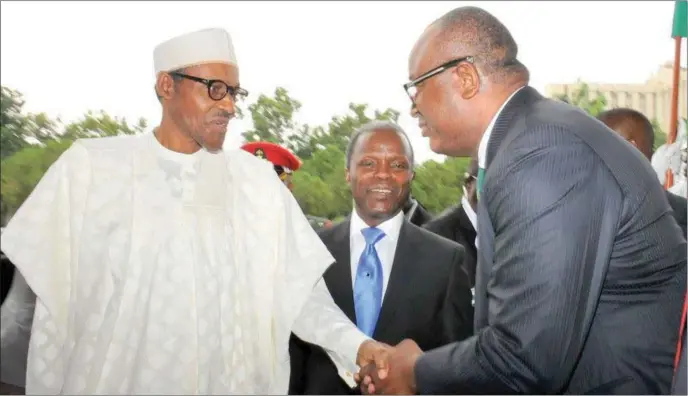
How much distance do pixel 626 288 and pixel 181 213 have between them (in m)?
1.62

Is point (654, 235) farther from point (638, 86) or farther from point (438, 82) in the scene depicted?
point (638, 86)

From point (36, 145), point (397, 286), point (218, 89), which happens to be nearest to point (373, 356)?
point (397, 286)

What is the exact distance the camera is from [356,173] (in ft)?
12.6

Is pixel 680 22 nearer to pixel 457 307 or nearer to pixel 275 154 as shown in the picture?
pixel 275 154

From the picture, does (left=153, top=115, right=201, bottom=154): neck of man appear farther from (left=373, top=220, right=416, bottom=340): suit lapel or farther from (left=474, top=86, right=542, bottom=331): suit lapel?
(left=474, top=86, right=542, bottom=331): suit lapel

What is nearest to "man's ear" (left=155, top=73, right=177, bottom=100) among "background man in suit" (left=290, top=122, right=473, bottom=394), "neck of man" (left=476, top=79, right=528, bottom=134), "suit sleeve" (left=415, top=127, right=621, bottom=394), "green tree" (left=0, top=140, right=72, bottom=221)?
"background man in suit" (left=290, top=122, right=473, bottom=394)

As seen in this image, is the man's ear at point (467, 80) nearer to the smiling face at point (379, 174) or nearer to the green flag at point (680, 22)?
the smiling face at point (379, 174)

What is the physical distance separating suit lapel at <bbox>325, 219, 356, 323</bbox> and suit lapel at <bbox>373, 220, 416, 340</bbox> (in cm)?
13

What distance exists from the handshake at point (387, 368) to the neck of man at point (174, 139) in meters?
1.00

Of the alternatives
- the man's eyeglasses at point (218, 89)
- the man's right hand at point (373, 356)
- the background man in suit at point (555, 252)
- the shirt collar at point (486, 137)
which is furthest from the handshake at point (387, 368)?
the man's eyeglasses at point (218, 89)

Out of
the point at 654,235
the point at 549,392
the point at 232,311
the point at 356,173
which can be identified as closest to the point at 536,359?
the point at 549,392

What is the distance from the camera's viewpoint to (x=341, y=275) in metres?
3.62

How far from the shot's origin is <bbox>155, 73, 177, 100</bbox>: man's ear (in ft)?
10.3

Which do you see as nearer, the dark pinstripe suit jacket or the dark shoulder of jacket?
the dark pinstripe suit jacket
